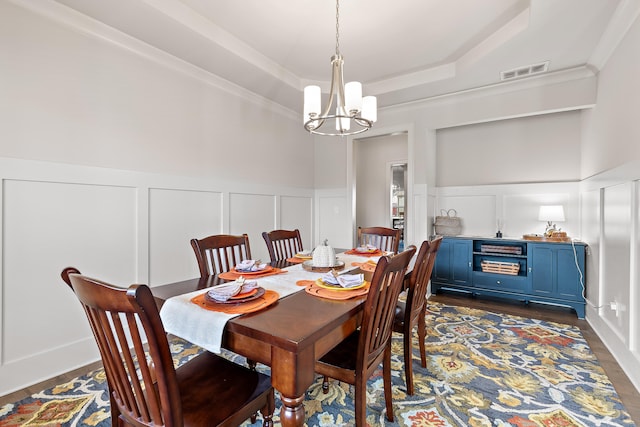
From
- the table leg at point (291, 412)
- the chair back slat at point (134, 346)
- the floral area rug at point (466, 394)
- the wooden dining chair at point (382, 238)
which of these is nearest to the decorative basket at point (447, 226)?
the wooden dining chair at point (382, 238)

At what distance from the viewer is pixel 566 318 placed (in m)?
3.18

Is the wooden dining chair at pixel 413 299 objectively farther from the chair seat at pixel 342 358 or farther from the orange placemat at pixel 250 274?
the orange placemat at pixel 250 274

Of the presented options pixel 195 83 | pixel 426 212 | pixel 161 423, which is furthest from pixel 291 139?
pixel 161 423

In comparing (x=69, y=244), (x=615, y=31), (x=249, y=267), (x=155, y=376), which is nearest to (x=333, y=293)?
(x=249, y=267)

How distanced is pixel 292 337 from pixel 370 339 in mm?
509

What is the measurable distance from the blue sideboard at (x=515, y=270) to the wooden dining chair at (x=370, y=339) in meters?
2.71

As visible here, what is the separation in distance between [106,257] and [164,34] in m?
1.82

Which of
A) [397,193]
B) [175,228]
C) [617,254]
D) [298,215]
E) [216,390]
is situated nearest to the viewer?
[216,390]

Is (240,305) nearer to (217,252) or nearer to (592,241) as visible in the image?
(217,252)

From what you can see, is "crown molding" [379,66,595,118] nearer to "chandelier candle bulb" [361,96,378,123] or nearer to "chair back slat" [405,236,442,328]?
"chandelier candle bulb" [361,96,378,123]

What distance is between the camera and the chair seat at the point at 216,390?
41.0 inches

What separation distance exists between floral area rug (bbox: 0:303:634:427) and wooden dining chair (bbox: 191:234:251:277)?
0.77 meters

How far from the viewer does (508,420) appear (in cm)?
164

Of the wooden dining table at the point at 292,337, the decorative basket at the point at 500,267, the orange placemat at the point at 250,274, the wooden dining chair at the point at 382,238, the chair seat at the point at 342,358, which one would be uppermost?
the wooden dining chair at the point at 382,238
